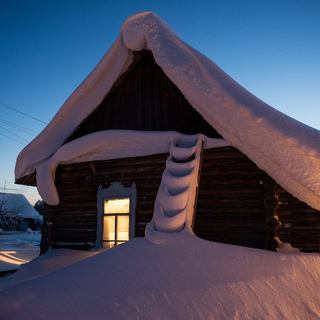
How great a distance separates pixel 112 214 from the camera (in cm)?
672

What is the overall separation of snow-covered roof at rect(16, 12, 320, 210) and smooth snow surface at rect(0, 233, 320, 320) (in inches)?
58.3

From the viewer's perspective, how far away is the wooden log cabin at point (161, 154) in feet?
15.4

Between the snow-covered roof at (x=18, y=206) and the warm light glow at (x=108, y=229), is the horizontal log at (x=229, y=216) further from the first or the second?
the snow-covered roof at (x=18, y=206)

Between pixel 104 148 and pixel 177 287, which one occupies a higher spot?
pixel 104 148

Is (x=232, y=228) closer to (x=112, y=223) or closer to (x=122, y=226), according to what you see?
(x=112, y=223)

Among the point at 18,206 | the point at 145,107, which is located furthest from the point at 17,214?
the point at 145,107

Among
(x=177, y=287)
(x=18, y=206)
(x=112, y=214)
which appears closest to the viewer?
(x=177, y=287)

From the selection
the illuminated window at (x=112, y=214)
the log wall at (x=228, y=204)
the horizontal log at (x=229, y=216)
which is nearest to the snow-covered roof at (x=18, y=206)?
the illuminated window at (x=112, y=214)

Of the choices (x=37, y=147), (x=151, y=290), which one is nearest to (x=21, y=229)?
(x=37, y=147)

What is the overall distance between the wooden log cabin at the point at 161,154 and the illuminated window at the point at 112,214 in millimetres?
23

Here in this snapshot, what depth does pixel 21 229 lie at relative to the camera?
36.2 metres

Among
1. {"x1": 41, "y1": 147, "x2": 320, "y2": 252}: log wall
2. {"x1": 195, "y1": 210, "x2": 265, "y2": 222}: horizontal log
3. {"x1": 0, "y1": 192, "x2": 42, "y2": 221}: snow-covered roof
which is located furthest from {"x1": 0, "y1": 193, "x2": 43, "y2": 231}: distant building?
{"x1": 195, "y1": 210, "x2": 265, "y2": 222}: horizontal log

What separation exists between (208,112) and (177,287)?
3.05 metres

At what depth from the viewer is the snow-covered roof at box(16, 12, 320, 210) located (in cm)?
426
